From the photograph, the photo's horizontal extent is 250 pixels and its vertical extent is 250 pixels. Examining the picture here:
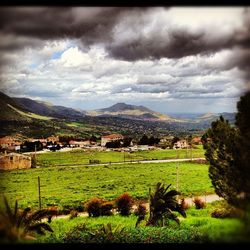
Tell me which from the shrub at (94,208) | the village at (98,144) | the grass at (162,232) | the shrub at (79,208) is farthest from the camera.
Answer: the village at (98,144)

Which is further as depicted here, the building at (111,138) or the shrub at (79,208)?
the building at (111,138)

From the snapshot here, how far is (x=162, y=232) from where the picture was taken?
8.31 metres

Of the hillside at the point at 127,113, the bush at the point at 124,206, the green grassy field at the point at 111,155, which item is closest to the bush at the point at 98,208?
the bush at the point at 124,206

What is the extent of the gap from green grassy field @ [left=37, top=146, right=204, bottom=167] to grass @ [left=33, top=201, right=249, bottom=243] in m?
17.1

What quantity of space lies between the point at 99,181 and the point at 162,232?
16072mm

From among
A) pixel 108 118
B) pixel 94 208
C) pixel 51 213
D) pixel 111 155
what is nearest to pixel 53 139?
pixel 108 118

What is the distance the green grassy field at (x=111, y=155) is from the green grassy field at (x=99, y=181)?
1.60 meters

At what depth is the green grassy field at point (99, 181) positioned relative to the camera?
18.7 meters

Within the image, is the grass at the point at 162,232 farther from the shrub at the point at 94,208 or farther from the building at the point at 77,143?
the building at the point at 77,143

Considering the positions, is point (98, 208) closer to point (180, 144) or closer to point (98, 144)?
point (98, 144)

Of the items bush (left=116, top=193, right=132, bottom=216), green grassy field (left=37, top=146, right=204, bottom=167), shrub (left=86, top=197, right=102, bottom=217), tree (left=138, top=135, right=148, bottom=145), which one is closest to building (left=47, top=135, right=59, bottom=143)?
green grassy field (left=37, top=146, right=204, bottom=167)

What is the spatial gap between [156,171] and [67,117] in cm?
891

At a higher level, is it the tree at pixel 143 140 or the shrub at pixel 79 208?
the tree at pixel 143 140
